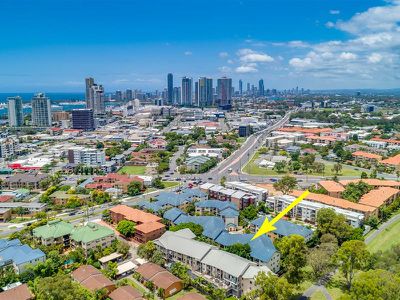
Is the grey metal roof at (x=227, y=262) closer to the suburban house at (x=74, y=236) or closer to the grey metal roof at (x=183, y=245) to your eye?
the grey metal roof at (x=183, y=245)

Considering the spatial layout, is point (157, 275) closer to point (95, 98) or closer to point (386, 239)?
point (386, 239)

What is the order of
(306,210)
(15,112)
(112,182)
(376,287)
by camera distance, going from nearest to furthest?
(376,287)
(306,210)
(112,182)
(15,112)

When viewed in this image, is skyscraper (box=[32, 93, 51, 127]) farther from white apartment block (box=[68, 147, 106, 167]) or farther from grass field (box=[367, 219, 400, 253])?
grass field (box=[367, 219, 400, 253])

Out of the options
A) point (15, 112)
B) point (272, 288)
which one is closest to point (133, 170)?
point (272, 288)

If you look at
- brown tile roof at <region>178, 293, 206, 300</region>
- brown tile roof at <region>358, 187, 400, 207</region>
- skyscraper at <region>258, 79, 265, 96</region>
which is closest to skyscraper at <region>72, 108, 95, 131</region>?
brown tile roof at <region>358, 187, 400, 207</region>

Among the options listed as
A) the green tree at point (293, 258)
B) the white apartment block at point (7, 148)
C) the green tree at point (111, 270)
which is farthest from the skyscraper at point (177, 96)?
the green tree at point (293, 258)
